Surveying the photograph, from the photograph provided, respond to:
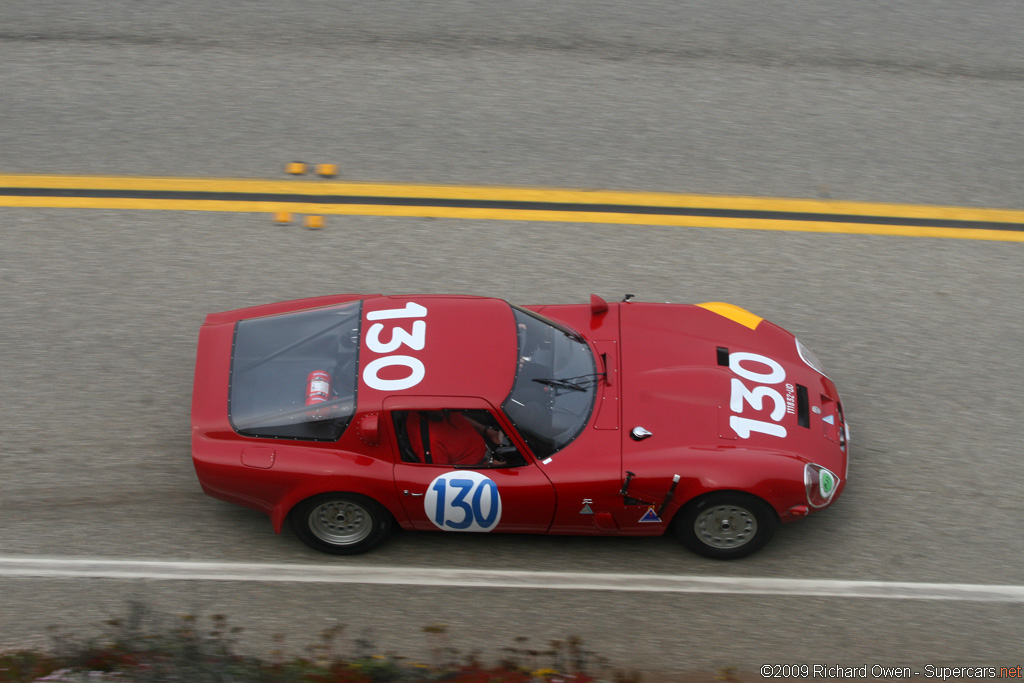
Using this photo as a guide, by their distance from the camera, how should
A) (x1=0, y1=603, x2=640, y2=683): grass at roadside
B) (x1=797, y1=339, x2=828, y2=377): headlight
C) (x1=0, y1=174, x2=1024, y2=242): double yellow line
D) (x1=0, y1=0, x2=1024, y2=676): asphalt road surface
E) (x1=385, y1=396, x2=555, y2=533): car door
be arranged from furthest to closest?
1. (x1=0, y1=174, x2=1024, y2=242): double yellow line
2. (x1=797, y1=339, x2=828, y2=377): headlight
3. (x1=0, y1=0, x2=1024, y2=676): asphalt road surface
4. (x1=385, y1=396, x2=555, y2=533): car door
5. (x1=0, y1=603, x2=640, y2=683): grass at roadside

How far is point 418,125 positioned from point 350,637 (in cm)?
494

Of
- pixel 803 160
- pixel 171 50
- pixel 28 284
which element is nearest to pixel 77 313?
pixel 28 284

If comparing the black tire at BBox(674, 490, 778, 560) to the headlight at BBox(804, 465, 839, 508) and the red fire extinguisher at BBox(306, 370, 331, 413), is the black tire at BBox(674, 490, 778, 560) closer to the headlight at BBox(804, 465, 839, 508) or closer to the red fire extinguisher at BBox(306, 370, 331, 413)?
the headlight at BBox(804, 465, 839, 508)

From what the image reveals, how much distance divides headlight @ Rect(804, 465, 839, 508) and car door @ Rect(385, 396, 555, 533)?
61.8 inches

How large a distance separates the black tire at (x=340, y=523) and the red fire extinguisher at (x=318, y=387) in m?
0.58

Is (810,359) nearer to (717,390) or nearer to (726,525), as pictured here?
(717,390)

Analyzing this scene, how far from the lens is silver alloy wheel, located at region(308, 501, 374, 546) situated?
5.35 meters

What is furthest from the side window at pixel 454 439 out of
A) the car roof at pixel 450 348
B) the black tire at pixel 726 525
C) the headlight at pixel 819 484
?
the headlight at pixel 819 484

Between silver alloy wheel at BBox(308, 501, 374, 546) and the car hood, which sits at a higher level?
the car hood

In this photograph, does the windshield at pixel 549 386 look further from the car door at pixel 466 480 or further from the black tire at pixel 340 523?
the black tire at pixel 340 523

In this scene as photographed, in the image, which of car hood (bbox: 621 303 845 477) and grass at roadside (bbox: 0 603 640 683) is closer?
grass at roadside (bbox: 0 603 640 683)

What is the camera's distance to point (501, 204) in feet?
25.6

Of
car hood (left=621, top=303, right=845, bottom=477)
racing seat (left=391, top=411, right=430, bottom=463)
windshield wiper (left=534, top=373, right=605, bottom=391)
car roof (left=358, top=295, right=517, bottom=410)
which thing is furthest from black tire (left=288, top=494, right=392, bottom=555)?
car hood (left=621, top=303, right=845, bottom=477)

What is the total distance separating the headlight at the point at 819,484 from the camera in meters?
5.36
